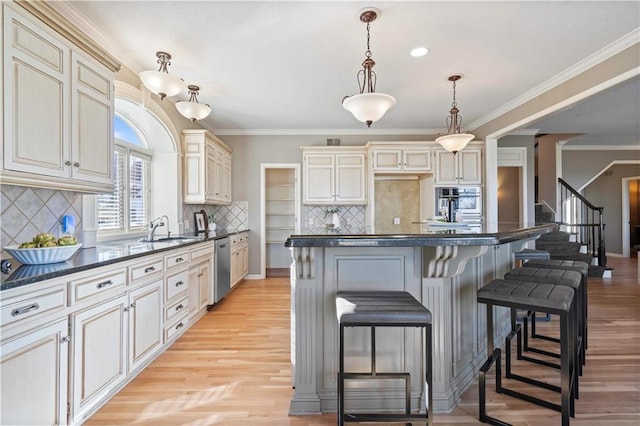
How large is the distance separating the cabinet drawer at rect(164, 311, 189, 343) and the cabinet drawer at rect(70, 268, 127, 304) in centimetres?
86

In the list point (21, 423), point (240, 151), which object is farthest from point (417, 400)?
point (240, 151)

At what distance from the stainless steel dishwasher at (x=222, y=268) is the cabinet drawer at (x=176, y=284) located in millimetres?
773

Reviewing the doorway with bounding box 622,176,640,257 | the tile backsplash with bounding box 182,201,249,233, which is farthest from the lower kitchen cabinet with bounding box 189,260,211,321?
the doorway with bounding box 622,176,640,257

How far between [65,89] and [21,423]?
184cm

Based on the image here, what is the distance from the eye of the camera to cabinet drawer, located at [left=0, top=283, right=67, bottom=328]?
4.15 feet

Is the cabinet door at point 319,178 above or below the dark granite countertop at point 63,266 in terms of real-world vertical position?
above

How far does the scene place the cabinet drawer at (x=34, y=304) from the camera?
1.26 meters

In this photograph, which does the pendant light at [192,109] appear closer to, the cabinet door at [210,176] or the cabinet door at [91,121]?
the cabinet door at [91,121]

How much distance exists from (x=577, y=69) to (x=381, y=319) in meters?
3.51

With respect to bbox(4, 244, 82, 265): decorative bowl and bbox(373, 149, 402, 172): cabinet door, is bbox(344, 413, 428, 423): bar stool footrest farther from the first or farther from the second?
bbox(373, 149, 402, 172): cabinet door

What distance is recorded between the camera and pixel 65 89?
74.4 inches

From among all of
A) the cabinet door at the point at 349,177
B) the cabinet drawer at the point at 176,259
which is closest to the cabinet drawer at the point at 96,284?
the cabinet drawer at the point at 176,259

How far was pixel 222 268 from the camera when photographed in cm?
396

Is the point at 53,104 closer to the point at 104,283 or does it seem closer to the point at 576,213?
the point at 104,283
